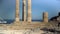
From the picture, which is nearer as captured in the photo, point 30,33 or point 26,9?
point 30,33

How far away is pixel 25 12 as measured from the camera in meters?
26.6

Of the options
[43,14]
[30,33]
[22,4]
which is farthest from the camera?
[22,4]

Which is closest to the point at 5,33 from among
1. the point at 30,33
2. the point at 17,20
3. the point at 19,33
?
the point at 19,33

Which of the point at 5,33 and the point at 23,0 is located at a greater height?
the point at 23,0

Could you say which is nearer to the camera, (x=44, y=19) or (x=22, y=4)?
(x=44, y=19)

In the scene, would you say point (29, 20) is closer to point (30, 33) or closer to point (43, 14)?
point (43, 14)

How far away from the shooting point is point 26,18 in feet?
87.8

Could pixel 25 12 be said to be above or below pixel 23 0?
below

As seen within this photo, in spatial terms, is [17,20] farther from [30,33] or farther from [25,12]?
[30,33]

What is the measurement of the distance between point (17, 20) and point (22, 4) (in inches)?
107

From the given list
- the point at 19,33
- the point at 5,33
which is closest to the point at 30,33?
the point at 19,33

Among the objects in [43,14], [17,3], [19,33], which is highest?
[17,3]

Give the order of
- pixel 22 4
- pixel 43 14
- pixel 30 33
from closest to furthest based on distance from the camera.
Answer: pixel 30 33 < pixel 43 14 < pixel 22 4

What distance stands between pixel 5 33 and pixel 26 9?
10668 millimetres
